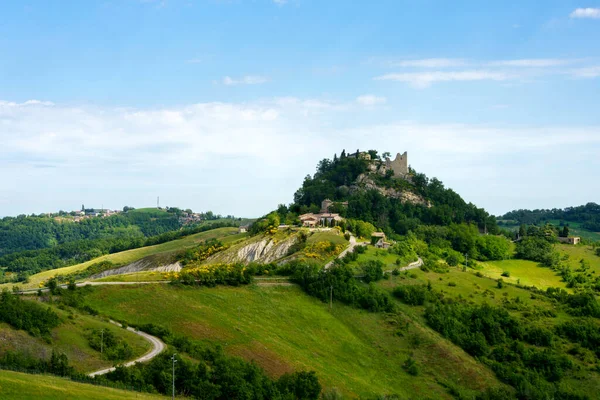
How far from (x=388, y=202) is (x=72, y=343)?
4259 inches

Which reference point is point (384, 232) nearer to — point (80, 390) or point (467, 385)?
point (467, 385)

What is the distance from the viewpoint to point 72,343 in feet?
178

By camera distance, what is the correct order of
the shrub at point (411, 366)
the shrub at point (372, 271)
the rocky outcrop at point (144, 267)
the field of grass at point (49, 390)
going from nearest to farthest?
1. the field of grass at point (49, 390)
2. the shrub at point (411, 366)
3. the shrub at point (372, 271)
4. the rocky outcrop at point (144, 267)

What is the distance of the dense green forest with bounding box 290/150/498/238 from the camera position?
147375 millimetres

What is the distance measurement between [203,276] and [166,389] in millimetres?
35805

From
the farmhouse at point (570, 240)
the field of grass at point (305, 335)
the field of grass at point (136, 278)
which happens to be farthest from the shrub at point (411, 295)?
the farmhouse at point (570, 240)

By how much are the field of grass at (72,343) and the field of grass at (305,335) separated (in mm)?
7815

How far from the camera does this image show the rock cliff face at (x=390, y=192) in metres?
158

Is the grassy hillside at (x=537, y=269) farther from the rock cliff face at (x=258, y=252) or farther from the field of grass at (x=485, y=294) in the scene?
the rock cliff face at (x=258, y=252)

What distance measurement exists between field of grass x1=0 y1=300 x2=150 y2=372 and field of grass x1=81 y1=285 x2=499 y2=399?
25.6 feet

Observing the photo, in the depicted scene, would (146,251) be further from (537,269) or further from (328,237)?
(537,269)

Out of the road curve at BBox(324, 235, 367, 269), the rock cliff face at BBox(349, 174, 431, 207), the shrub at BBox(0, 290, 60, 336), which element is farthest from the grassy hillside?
the shrub at BBox(0, 290, 60, 336)

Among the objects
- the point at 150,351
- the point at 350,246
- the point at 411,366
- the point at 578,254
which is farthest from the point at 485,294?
the point at 150,351

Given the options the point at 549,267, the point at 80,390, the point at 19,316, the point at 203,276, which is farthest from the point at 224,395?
the point at 549,267
